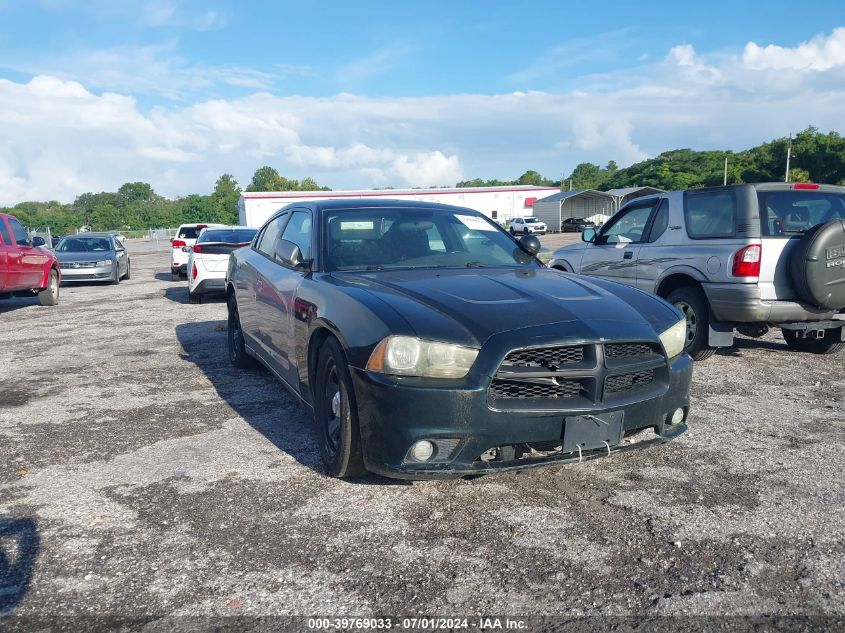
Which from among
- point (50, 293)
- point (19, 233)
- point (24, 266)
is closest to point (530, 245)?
point (24, 266)

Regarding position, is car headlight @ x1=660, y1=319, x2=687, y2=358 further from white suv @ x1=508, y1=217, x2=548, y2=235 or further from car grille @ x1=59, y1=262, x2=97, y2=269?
white suv @ x1=508, y1=217, x2=548, y2=235

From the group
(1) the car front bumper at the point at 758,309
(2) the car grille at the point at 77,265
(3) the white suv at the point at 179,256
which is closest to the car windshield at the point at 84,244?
(2) the car grille at the point at 77,265

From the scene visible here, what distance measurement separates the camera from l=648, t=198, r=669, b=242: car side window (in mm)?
7652

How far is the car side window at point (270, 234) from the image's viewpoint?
5852mm

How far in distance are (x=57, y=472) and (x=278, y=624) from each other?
2.28m

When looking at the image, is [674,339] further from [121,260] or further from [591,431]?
[121,260]

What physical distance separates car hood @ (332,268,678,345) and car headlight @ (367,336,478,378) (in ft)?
0.16

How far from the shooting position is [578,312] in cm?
363

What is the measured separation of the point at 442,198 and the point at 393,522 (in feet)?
189

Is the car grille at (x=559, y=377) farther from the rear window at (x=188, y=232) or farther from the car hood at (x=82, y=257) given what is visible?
the rear window at (x=188, y=232)

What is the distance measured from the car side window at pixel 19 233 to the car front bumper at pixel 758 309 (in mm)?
11417

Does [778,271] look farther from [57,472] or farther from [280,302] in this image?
[57,472]

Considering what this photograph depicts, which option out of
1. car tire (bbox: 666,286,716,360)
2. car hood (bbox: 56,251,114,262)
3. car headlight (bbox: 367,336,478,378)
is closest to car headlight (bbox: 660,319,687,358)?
car headlight (bbox: 367,336,478,378)

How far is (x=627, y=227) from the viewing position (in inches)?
329
